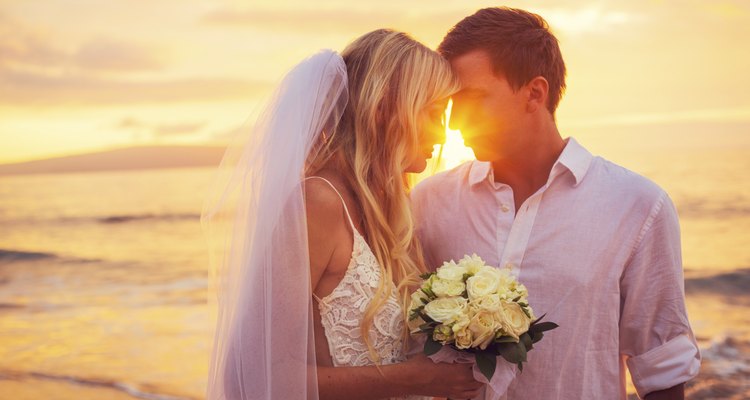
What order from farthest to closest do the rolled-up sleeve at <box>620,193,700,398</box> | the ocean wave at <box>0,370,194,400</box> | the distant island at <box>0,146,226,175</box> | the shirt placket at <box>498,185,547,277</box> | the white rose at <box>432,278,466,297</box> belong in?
the distant island at <box>0,146,226,175</box> → the ocean wave at <box>0,370,194,400</box> → the shirt placket at <box>498,185,547,277</box> → the rolled-up sleeve at <box>620,193,700,398</box> → the white rose at <box>432,278,466,297</box>

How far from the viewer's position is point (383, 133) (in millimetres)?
3391

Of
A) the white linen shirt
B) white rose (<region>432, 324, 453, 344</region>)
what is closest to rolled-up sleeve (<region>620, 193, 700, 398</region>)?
the white linen shirt

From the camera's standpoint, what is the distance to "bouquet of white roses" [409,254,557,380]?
9.96ft

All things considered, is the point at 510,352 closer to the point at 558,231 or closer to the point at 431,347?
the point at 431,347

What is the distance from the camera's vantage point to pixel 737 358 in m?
10.5

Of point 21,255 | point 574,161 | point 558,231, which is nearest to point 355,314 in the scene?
point 558,231

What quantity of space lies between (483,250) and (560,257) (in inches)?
14.8

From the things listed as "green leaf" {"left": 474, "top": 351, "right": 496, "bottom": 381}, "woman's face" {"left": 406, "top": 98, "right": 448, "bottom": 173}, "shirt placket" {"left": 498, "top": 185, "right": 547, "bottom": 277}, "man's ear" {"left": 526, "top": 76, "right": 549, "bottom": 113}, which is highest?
"man's ear" {"left": 526, "top": 76, "right": 549, "bottom": 113}

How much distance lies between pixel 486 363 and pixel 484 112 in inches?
52.0

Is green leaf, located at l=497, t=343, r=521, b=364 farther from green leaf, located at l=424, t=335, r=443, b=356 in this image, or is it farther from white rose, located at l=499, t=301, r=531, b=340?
green leaf, located at l=424, t=335, r=443, b=356

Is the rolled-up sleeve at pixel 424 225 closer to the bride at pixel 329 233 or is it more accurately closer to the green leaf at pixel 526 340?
the bride at pixel 329 233

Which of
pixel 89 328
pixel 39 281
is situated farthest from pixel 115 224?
pixel 89 328

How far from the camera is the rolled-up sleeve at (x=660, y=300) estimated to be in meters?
3.45

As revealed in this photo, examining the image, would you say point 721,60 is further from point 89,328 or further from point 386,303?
point 386,303
